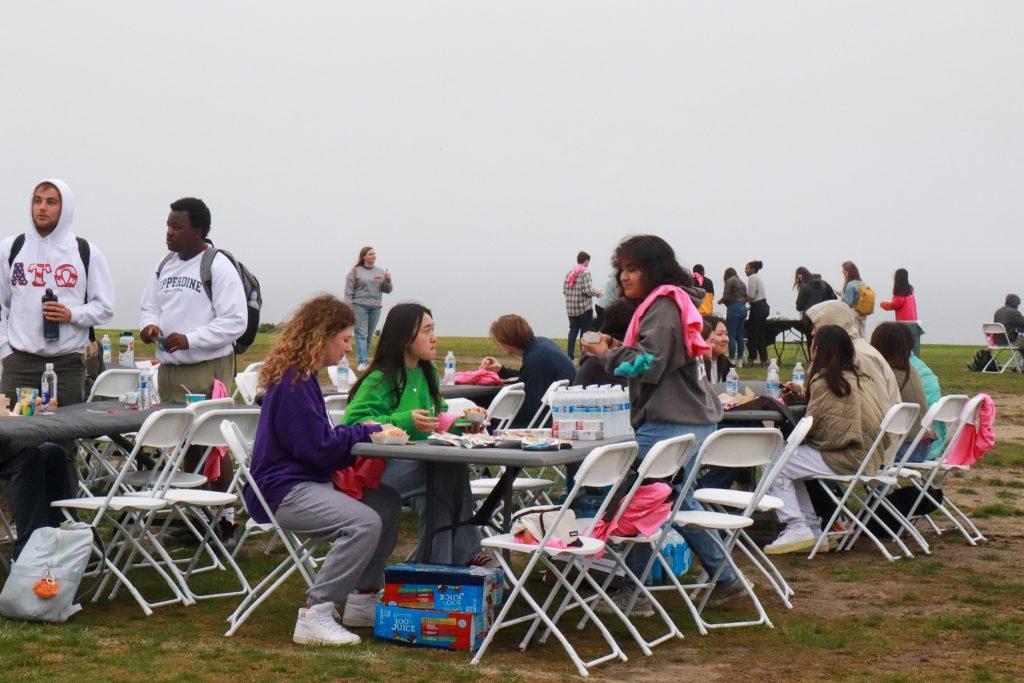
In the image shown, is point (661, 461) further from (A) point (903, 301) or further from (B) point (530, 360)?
(A) point (903, 301)

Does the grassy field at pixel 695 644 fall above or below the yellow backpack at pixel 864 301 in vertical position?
below

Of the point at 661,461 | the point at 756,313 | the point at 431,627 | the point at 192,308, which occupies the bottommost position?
the point at 431,627

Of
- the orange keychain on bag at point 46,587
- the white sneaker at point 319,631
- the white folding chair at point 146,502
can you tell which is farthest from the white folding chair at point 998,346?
the orange keychain on bag at point 46,587

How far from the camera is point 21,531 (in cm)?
584

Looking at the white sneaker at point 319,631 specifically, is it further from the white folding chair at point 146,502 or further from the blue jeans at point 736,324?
the blue jeans at point 736,324

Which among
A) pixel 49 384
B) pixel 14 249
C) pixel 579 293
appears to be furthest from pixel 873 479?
pixel 579 293

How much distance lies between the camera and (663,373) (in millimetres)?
5738

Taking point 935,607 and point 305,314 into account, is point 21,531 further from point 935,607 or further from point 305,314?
Answer: point 935,607

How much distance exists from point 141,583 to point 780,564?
130 inches

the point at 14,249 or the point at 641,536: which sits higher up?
the point at 14,249

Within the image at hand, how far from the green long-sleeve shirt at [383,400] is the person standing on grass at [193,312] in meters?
1.69

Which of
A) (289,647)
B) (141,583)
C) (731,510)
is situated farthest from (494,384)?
(289,647)

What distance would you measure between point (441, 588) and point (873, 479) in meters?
3.04

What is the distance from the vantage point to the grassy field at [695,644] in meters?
4.68
